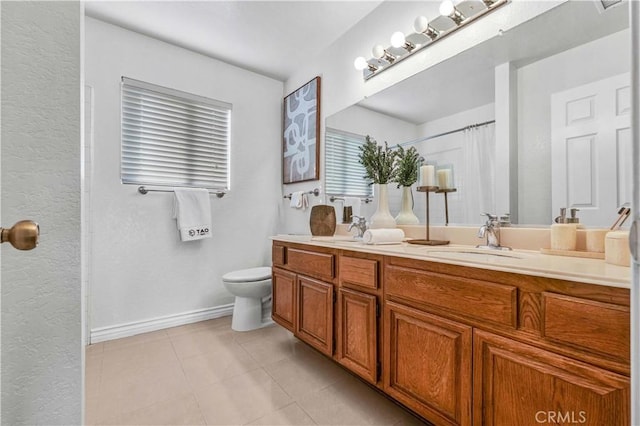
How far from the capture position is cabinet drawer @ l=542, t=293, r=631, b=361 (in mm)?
690

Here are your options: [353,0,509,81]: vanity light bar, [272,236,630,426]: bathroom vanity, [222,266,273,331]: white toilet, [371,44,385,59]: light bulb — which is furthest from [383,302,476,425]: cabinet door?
[371,44,385,59]: light bulb

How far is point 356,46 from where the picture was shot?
89.3 inches

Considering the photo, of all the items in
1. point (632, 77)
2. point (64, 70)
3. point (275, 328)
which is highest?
point (64, 70)

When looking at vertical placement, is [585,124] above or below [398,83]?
below

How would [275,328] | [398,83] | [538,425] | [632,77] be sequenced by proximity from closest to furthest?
[632,77] → [538,425] → [398,83] → [275,328]

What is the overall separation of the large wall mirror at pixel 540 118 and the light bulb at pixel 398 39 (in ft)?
0.83

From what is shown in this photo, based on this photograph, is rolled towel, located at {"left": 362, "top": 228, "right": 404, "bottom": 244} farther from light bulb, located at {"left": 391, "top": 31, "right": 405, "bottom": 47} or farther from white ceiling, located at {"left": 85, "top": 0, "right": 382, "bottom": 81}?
white ceiling, located at {"left": 85, "top": 0, "right": 382, "bottom": 81}

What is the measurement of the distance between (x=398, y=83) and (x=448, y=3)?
1.60 feet

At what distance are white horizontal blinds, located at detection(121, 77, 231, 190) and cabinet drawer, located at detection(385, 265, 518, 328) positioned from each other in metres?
2.06

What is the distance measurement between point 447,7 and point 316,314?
1.85 metres

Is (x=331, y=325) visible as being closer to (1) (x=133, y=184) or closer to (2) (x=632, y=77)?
(2) (x=632, y=77)

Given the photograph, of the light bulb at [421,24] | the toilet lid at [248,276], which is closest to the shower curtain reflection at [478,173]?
the light bulb at [421,24]

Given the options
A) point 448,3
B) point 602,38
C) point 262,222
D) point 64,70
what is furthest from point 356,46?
point 64,70

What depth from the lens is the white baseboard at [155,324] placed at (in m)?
2.20
